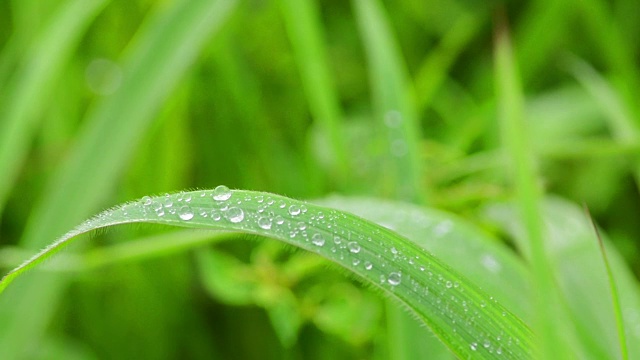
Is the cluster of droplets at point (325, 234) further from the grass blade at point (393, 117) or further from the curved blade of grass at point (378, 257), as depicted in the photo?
the grass blade at point (393, 117)

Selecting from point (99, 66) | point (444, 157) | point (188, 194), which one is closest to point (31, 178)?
point (99, 66)

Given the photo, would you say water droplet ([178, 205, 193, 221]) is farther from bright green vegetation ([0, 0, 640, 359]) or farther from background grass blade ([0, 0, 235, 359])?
background grass blade ([0, 0, 235, 359])

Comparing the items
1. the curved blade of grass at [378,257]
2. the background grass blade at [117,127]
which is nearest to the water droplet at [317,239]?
the curved blade of grass at [378,257]

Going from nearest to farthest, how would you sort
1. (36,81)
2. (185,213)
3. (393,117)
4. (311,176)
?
(185,213) → (393,117) → (36,81) → (311,176)

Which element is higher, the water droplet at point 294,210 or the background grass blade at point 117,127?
the background grass blade at point 117,127

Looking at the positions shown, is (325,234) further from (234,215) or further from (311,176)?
(311,176)

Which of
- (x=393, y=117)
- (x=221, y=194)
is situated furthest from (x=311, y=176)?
(x=221, y=194)

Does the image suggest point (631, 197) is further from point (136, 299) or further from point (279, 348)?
point (136, 299)
